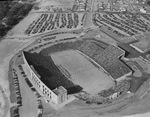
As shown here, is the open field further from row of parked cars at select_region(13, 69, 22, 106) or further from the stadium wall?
row of parked cars at select_region(13, 69, 22, 106)

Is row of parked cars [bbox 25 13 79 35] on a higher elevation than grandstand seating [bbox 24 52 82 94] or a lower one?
higher

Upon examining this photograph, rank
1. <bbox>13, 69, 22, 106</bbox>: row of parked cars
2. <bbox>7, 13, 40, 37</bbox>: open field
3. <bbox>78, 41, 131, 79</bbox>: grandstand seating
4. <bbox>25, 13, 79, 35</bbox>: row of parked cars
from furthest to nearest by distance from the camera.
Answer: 1. <bbox>25, 13, 79, 35</bbox>: row of parked cars
2. <bbox>7, 13, 40, 37</bbox>: open field
3. <bbox>78, 41, 131, 79</bbox>: grandstand seating
4. <bbox>13, 69, 22, 106</bbox>: row of parked cars

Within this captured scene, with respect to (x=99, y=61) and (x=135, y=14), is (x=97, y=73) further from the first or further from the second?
(x=135, y=14)

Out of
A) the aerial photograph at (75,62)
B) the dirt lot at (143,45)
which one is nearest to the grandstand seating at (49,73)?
the aerial photograph at (75,62)

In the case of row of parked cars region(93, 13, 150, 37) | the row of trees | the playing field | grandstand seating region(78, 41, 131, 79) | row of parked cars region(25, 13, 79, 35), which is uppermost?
the row of trees

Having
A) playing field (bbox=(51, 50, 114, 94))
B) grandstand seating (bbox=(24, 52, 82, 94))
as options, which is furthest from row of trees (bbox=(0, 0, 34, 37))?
playing field (bbox=(51, 50, 114, 94))

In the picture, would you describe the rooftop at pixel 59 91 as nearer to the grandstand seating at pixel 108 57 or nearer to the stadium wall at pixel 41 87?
the stadium wall at pixel 41 87
